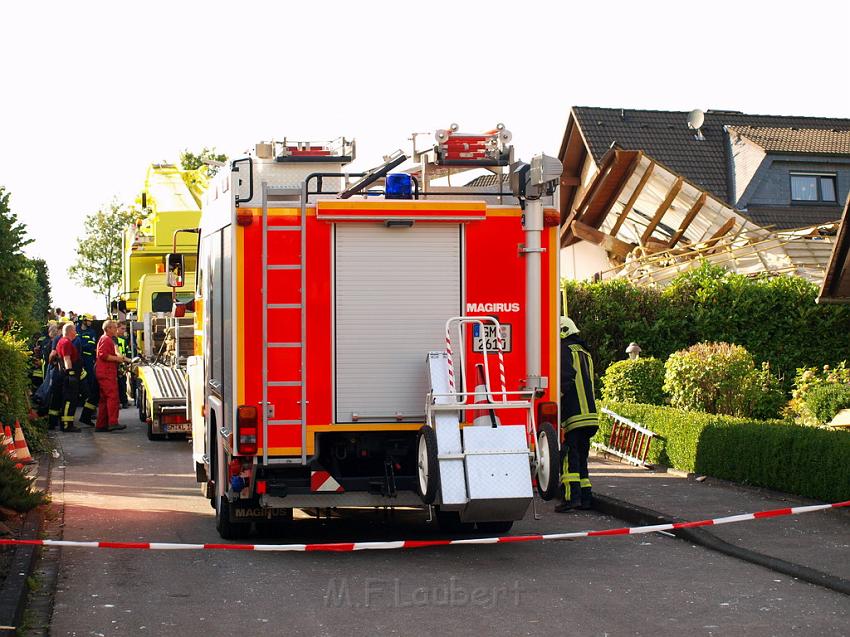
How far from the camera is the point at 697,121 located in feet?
117

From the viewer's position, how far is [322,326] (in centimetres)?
983

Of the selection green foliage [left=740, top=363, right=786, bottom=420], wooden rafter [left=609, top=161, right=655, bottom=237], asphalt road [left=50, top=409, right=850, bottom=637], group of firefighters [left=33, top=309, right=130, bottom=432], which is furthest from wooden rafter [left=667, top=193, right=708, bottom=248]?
asphalt road [left=50, top=409, right=850, bottom=637]

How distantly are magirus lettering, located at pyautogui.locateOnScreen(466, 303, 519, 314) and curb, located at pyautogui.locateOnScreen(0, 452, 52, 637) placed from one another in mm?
3670

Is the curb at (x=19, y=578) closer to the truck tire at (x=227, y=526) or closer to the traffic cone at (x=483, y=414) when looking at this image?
the truck tire at (x=227, y=526)

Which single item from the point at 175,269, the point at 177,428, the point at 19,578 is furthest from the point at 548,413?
the point at 177,428

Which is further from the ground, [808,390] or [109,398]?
[808,390]

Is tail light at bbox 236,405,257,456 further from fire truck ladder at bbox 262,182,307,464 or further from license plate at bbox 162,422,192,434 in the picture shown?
license plate at bbox 162,422,192,434

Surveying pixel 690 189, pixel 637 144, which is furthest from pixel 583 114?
pixel 690 189

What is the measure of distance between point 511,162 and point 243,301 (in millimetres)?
2435

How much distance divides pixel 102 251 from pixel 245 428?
53947mm

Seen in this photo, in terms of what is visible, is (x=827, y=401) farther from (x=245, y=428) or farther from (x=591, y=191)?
(x=591, y=191)

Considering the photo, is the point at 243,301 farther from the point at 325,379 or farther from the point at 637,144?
the point at 637,144

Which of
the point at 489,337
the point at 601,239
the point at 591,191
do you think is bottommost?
the point at 489,337

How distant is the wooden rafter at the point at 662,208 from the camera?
3025 centimetres
